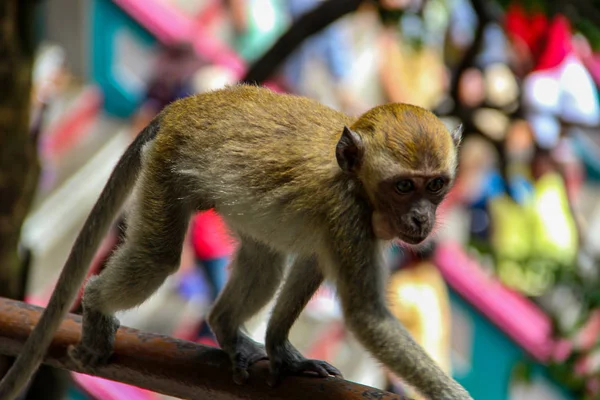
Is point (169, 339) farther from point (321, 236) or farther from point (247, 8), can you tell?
point (247, 8)

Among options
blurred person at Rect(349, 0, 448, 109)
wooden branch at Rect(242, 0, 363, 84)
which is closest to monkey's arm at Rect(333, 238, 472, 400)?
wooden branch at Rect(242, 0, 363, 84)

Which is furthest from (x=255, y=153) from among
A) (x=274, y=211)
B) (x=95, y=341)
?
(x=95, y=341)

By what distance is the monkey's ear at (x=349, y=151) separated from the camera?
9.19 feet

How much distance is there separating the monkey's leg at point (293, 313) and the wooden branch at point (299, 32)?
1.63 metres

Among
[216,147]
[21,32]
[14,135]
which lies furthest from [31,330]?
[21,32]

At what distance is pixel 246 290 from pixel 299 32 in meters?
1.68

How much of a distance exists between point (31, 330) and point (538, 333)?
6.19m

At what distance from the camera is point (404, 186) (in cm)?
282

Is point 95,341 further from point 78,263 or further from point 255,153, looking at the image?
point 255,153

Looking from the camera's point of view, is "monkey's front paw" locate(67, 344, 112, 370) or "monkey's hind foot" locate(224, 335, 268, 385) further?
"monkey's front paw" locate(67, 344, 112, 370)

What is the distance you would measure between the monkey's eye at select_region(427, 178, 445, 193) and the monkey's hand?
0.73m

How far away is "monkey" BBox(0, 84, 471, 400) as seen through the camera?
111 inches

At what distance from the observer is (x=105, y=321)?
324cm

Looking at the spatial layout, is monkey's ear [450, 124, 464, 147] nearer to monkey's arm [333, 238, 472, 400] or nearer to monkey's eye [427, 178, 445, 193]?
monkey's eye [427, 178, 445, 193]
